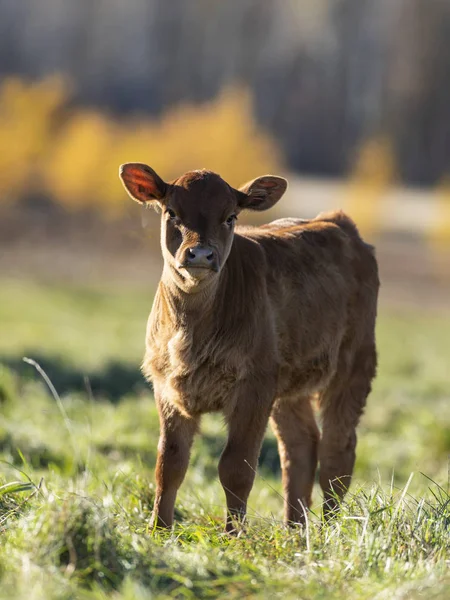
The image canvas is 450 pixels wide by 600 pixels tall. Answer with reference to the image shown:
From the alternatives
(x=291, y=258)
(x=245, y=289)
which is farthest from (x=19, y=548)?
(x=291, y=258)

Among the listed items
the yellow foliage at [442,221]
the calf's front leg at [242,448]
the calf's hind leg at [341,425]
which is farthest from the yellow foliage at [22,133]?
the calf's front leg at [242,448]

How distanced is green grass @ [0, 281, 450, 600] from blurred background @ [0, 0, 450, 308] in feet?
83.9

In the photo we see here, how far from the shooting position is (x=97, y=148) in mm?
61250

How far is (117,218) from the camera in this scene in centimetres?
5669

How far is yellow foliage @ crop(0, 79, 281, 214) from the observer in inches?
2307

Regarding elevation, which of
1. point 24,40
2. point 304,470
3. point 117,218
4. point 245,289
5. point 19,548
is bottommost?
point 117,218

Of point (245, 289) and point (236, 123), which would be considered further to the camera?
point (236, 123)

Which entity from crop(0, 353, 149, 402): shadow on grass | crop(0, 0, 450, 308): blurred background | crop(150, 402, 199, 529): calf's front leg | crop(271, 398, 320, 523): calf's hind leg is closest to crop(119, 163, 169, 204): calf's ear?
crop(150, 402, 199, 529): calf's front leg

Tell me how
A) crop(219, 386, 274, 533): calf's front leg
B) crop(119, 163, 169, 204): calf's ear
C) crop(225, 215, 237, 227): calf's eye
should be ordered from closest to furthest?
crop(219, 386, 274, 533): calf's front leg → crop(225, 215, 237, 227): calf's eye → crop(119, 163, 169, 204): calf's ear

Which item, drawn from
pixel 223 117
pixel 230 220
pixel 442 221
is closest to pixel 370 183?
pixel 442 221

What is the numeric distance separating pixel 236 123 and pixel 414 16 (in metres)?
25.1

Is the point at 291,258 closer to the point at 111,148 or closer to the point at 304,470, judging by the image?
the point at 304,470

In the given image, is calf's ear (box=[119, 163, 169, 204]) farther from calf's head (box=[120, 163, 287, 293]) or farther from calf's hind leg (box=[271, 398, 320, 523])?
calf's hind leg (box=[271, 398, 320, 523])

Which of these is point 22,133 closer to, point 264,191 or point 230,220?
point 264,191
